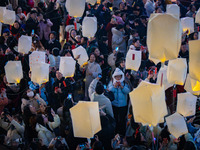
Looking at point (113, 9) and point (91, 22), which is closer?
point (91, 22)

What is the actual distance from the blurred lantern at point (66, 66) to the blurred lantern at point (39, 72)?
33 cm

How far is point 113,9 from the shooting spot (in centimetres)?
927

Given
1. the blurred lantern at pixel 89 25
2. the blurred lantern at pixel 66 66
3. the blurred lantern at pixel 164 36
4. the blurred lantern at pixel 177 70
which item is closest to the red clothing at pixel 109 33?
the blurred lantern at pixel 89 25

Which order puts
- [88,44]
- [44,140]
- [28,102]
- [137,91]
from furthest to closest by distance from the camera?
1. [88,44]
2. [28,102]
3. [44,140]
4. [137,91]

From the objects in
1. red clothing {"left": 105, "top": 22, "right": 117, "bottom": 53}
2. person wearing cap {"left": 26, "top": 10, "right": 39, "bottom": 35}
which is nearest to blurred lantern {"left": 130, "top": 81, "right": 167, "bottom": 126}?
red clothing {"left": 105, "top": 22, "right": 117, "bottom": 53}

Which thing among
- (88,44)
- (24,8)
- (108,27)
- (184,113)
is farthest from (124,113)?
(24,8)

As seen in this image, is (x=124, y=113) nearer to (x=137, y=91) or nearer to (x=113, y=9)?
(x=137, y=91)

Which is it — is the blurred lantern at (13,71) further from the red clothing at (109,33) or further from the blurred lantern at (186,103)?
the blurred lantern at (186,103)

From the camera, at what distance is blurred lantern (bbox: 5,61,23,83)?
20.5 feet

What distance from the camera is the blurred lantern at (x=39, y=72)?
6.03 metres

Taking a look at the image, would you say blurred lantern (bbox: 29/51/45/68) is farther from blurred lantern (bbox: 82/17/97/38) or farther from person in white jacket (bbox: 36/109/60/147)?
person in white jacket (bbox: 36/109/60/147)

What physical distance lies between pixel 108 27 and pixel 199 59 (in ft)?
15.0

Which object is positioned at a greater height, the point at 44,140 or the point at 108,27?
the point at 108,27

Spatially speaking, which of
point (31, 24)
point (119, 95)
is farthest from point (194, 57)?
point (31, 24)
